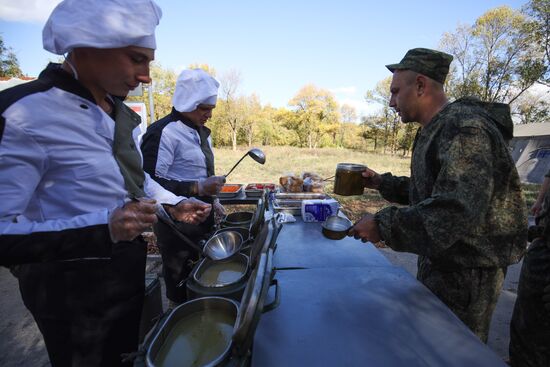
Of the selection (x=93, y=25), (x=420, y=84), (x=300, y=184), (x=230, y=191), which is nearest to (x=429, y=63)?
(x=420, y=84)

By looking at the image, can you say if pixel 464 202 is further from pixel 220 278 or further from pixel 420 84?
pixel 220 278

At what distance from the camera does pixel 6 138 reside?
3.16ft

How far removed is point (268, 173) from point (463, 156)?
476 inches

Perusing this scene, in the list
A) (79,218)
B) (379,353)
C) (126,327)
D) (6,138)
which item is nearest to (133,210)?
(79,218)

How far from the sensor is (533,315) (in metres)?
1.96

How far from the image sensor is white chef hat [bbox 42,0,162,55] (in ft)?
3.63

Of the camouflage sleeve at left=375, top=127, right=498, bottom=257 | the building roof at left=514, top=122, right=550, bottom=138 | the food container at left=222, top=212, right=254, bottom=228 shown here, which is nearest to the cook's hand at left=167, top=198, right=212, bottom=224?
the food container at left=222, top=212, right=254, bottom=228

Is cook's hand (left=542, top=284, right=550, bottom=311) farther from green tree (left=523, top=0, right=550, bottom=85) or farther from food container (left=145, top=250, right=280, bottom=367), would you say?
green tree (left=523, top=0, right=550, bottom=85)

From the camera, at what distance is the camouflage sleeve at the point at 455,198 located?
136 centimetres

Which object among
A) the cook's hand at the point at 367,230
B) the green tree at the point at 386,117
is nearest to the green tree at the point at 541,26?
the green tree at the point at 386,117

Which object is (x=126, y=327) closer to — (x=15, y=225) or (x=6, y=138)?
(x=15, y=225)

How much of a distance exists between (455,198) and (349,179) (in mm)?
935

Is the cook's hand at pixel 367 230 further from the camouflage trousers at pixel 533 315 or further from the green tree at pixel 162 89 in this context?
the green tree at pixel 162 89

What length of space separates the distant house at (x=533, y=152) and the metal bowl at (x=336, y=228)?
53.2 feet
